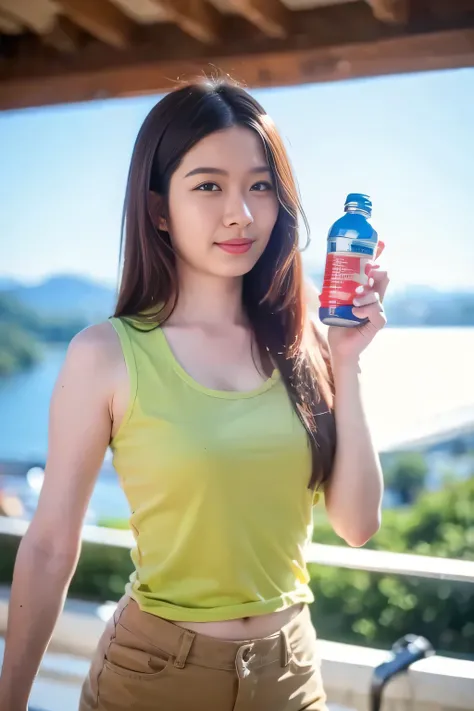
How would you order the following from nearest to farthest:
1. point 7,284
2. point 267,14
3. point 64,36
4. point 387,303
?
point 267,14, point 64,36, point 387,303, point 7,284

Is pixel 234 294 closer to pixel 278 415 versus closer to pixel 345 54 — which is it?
pixel 278 415

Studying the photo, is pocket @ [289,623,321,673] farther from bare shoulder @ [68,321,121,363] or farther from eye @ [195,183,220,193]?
eye @ [195,183,220,193]

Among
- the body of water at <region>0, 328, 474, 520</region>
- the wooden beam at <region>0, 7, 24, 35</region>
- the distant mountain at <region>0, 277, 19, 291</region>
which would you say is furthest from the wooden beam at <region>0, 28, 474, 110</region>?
the distant mountain at <region>0, 277, 19, 291</region>

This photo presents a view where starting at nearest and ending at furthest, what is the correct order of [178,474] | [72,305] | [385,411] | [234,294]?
[178,474], [234,294], [385,411], [72,305]

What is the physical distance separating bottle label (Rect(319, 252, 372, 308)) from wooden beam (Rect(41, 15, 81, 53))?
1.43 meters

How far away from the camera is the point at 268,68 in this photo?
76.0 inches

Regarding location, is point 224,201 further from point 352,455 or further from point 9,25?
point 9,25

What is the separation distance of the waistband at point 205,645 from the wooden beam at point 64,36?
1.67m

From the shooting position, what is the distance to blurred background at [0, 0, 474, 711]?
2850 millimetres

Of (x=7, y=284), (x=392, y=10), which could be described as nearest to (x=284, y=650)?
(x=392, y=10)

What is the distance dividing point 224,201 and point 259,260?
0.17m

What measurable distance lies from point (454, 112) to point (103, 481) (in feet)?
8.45

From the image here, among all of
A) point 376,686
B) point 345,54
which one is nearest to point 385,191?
point 345,54

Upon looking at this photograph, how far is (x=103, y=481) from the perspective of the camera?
3.96m
